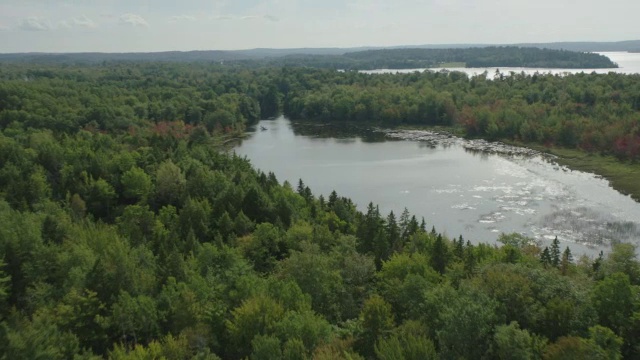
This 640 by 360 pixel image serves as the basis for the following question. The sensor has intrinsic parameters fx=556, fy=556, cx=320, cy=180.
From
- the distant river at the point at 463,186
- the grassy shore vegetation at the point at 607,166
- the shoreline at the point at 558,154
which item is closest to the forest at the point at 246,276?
the distant river at the point at 463,186

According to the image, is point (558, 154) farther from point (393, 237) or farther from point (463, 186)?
point (393, 237)

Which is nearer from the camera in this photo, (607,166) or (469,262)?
(469,262)

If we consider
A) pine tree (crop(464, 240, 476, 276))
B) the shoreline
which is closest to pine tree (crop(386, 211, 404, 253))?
pine tree (crop(464, 240, 476, 276))

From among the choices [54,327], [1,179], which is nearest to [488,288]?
[54,327]

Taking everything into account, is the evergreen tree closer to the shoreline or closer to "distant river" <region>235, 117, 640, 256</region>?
"distant river" <region>235, 117, 640, 256</region>

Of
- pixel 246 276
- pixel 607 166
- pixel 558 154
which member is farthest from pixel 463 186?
pixel 246 276

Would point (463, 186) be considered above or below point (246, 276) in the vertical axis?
below

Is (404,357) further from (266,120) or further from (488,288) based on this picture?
Answer: (266,120)

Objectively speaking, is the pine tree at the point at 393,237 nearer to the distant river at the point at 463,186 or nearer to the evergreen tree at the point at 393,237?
the evergreen tree at the point at 393,237

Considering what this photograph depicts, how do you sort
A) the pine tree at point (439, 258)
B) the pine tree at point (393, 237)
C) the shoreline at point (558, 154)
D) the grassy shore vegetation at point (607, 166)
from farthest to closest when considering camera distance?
the shoreline at point (558, 154)
the grassy shore vegetation at point (607, 166)
the pine tree at point (393, 237)
the pine tree at point (439, 258)
